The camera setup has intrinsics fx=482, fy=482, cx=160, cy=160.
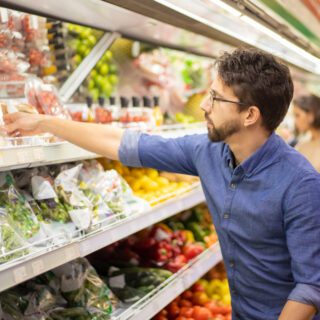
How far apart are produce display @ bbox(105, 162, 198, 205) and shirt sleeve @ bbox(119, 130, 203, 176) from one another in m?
0.41

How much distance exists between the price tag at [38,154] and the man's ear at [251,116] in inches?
27.7

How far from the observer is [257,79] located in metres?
1.63

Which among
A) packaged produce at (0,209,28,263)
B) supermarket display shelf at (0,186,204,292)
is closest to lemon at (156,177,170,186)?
supermarket display shelf at (0,186,204,292)

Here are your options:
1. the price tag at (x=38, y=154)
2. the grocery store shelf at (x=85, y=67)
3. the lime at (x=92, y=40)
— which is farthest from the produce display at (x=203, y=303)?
the lime at (x=92, y=40)

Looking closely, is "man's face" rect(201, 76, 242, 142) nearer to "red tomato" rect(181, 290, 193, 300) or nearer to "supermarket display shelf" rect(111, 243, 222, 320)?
"supermarket display shelf" rect(111, 243, 222, 320)

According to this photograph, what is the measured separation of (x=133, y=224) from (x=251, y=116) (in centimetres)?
69

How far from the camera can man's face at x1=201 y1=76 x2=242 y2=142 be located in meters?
1.69

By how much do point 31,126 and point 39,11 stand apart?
0.77 metres

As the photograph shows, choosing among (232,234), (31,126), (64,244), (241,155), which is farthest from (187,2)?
(64,244)

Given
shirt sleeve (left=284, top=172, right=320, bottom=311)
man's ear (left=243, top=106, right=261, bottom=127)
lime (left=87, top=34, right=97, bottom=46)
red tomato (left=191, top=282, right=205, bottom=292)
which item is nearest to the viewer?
shirt sleeve (left=284, top=172, right=320, bottom=311)

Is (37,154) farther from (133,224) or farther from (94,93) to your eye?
(94,93)

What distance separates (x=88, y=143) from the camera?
1.81 meters

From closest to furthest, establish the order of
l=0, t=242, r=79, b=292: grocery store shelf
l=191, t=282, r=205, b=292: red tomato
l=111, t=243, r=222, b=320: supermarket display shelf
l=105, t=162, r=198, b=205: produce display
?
1. l=0, t=242, r=79, b=292: grocery store shelf
2. l=111, t=243, r=222, b=320: supermarket display shelf
3. l=105, t=162, r=198, b=205: produce display
4. l=191, t=282, r=205, b=292: red tomato

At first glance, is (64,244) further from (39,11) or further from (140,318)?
(39,11)
